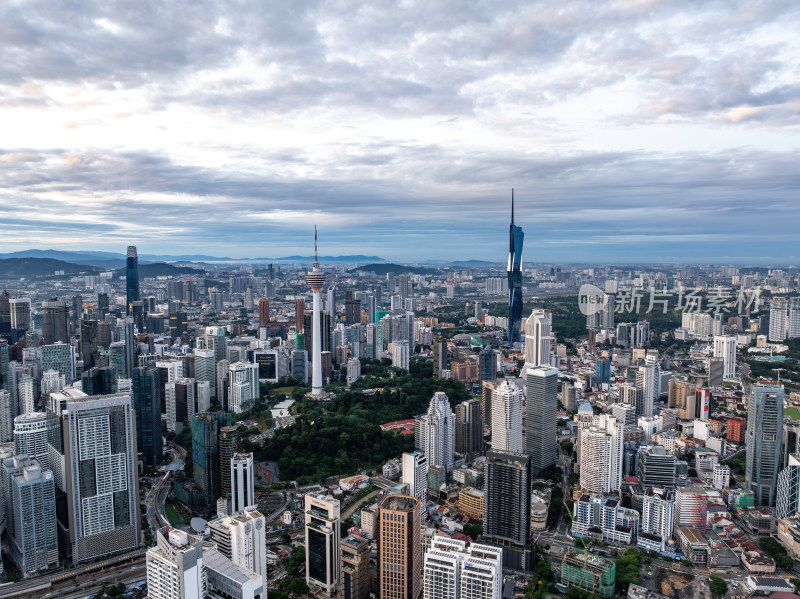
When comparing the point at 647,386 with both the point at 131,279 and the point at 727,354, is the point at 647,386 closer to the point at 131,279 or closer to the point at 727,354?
the point at 727,354

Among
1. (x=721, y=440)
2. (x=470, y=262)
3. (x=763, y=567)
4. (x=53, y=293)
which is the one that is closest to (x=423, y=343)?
(x=721, y=440)

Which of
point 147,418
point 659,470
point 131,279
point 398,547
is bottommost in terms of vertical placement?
point 659,470

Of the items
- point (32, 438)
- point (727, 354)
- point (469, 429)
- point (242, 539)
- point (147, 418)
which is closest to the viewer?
point (242, 539)

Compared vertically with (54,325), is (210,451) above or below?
below

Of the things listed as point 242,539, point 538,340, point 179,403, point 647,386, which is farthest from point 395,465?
point 538,340

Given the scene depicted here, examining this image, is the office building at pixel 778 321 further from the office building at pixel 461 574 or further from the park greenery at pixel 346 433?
the office building at pixel 461 574

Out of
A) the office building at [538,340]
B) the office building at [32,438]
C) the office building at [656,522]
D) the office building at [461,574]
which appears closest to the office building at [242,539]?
the office building at [461,574]

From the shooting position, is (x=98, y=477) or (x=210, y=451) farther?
(x=210, y=451)
